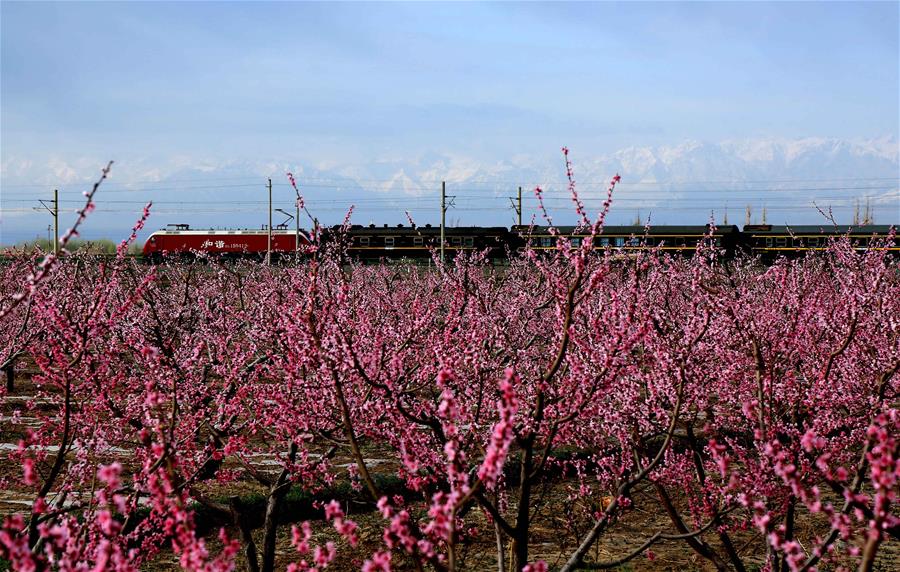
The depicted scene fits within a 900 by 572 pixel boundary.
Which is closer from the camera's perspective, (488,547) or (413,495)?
(488,547)

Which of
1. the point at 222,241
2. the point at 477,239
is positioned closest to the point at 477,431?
the point at 477,239

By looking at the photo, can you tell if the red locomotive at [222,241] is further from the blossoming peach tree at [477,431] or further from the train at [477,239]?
the blossoming peach tree at [477,431]

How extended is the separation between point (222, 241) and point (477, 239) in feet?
64.4

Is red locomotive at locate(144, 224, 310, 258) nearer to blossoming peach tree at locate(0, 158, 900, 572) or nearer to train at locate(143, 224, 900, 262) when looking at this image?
train at locate(143, 224, 900, 262)

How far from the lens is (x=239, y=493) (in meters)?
11.2

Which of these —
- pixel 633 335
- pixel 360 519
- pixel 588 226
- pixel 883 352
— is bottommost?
pixel 360 519

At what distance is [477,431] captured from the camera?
20.1 ft

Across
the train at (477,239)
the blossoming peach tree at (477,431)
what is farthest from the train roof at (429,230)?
the blossoming peach tree at (477,431)

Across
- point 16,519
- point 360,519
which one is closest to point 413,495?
point 360,519

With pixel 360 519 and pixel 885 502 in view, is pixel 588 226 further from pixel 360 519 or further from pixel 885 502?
pixel 360 519

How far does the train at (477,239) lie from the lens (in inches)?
1801

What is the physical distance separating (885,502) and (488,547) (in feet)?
23.2

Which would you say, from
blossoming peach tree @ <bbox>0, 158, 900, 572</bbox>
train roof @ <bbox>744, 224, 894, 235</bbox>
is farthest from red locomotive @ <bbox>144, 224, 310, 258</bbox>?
blossoming peach tree @ <bbox>0, 158, 900, 572</bbox>

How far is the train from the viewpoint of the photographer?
45750 millimetres
